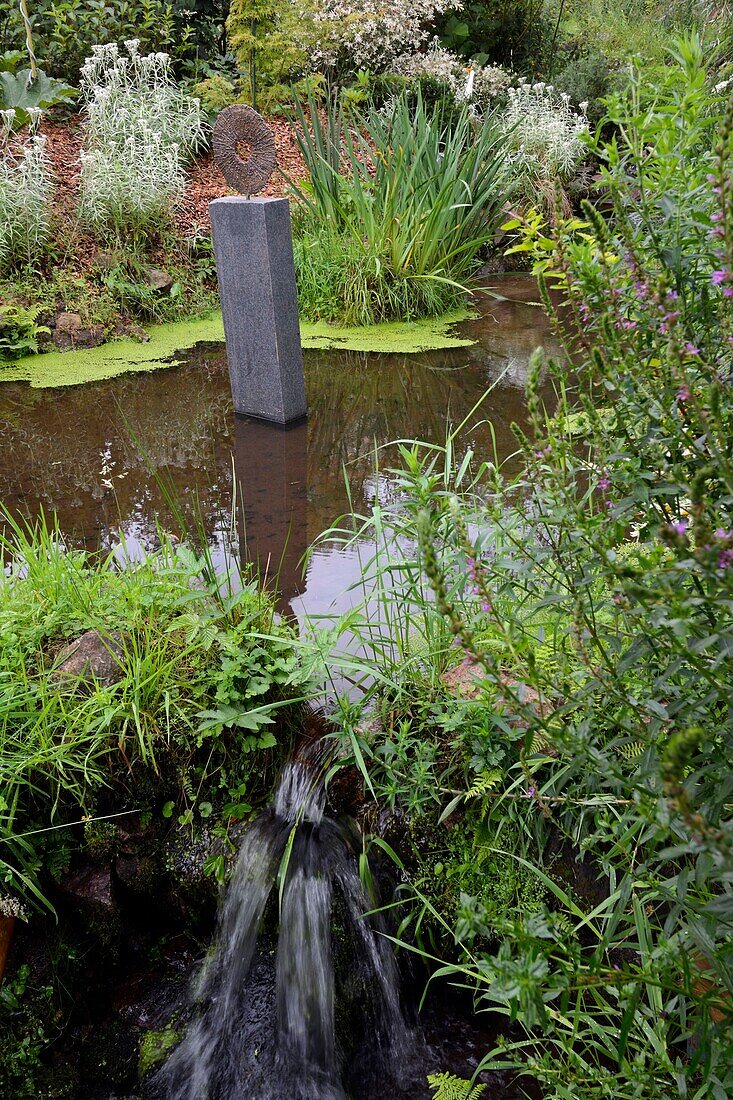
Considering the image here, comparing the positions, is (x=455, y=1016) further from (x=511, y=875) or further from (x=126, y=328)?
(x=126, y=328)

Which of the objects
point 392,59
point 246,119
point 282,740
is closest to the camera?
point 282,740

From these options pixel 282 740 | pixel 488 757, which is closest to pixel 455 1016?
pixel 488 757

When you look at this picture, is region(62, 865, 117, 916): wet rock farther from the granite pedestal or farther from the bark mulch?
the bark mulch

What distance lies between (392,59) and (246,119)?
246 inches

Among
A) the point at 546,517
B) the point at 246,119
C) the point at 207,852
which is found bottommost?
the point at 207,852

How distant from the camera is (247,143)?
3.95 meters

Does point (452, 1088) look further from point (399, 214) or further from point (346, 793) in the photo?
point (399, 214)

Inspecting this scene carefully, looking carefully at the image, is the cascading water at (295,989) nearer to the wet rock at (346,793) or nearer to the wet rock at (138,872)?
the wet rock at (346,793)

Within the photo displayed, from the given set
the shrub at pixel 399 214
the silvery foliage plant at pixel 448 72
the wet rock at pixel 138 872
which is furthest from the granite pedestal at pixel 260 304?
the silvery foliage plant at pixel 448 72

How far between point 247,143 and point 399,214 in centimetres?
182

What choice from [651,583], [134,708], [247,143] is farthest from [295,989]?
[247,143]

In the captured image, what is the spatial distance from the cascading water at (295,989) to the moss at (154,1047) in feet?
0.08

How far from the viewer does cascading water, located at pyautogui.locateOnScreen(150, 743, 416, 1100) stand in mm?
1905

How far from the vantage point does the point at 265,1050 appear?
194 centimetres
